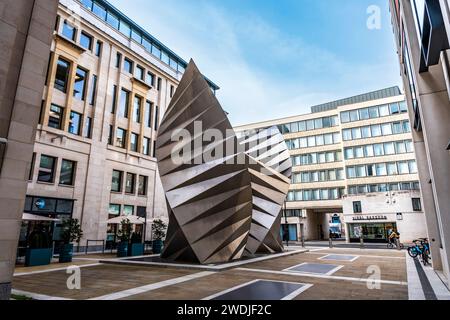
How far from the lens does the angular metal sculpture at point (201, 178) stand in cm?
1538

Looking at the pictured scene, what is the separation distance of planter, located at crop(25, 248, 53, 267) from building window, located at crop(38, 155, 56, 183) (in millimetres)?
8432

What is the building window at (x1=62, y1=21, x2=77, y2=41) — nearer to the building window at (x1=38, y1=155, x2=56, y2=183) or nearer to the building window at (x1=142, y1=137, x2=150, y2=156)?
the building window at (x1=38, y1=155, x2=56, y2=183)

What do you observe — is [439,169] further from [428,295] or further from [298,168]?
[298,168]

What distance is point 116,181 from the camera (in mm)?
29938

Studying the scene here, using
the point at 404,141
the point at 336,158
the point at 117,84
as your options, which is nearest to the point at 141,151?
the point at 117,84

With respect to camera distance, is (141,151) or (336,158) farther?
(336,158)

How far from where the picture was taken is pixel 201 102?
16.4 metres

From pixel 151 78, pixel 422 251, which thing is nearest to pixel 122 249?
pixel 422 251

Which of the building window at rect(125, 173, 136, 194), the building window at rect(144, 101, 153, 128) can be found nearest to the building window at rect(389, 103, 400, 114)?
the building window at rect(144, 101, 153, 128)

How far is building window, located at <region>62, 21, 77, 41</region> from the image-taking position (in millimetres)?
25969

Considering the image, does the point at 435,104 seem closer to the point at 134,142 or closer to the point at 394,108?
the point at 134,142

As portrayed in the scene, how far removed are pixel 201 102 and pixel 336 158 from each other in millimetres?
41099

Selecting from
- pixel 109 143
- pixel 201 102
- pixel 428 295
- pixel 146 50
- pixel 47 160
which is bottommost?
pixel 428 295

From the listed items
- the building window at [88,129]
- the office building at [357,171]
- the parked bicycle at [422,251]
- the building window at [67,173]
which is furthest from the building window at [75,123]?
the office building at [357,171]
